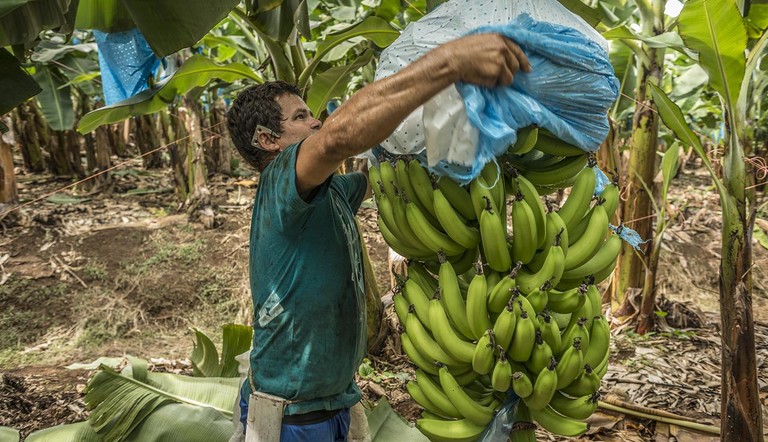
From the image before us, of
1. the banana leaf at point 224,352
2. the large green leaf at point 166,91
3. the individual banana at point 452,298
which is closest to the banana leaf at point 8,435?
the banana leaf at point 224,352

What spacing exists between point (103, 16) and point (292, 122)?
1.18m

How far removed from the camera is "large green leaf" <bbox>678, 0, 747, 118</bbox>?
205 centimetres

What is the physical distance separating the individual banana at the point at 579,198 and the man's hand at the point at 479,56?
16.3 inches

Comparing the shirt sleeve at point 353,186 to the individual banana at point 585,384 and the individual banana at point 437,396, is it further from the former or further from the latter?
the individual banana at point 585,384

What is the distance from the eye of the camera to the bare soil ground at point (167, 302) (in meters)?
3.14

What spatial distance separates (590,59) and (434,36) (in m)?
0.29

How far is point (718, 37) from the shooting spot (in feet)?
6.96

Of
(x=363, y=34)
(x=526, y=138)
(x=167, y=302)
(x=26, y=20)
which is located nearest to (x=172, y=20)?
(x=26, y=20)

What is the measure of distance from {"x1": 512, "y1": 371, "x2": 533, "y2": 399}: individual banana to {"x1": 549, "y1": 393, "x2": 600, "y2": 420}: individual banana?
0.55ft

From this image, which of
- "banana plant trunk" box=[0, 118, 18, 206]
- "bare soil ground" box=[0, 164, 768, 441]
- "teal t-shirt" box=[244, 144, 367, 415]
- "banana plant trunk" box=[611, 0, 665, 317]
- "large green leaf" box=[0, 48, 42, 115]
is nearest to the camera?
"teal t-shirt" box=[244, 144, 367, 415]

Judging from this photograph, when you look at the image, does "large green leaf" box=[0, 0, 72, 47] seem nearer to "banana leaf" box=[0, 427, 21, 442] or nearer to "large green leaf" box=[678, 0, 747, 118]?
"banana leaf" box=[0, 427, 21, 442]

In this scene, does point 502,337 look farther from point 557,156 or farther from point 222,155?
point 222,155

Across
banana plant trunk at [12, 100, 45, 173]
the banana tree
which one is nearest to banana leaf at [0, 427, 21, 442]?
the banana tree

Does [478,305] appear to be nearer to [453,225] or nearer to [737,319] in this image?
[453,225]
